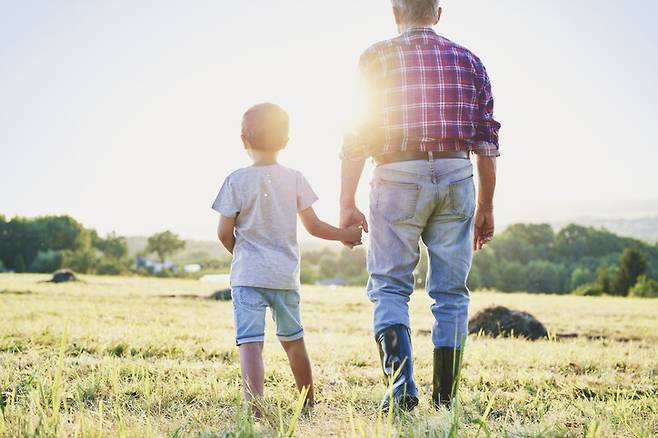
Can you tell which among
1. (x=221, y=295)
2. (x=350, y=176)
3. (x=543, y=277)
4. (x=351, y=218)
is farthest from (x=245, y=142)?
(x=543, y=277)

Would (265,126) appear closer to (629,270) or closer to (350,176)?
(350,176)

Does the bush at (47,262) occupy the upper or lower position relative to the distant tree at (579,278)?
upper

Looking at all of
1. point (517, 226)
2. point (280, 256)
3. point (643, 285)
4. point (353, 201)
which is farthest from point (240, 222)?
point (517, 226)

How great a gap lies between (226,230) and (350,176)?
79cm

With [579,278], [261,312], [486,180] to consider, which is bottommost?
[579,278]

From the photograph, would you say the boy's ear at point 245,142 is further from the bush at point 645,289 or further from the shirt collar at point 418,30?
the bush at point 645,289

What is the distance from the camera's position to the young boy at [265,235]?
3422 millimetres

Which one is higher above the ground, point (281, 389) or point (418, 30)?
point (418, 30)

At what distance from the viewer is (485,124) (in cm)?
361

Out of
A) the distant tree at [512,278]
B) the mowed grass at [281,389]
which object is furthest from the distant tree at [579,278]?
the mowed grass at [281,389]

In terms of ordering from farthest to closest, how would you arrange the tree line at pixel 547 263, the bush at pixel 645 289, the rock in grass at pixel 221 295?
the tree line at pixel 547 263 < the bush at pixel 645 289 < the rock in grass at pixel 221 295

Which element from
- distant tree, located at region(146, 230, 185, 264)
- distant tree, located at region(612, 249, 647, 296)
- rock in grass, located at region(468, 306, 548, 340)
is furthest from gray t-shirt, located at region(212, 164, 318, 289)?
distant tree, located at region(146, 230, 185, 264)

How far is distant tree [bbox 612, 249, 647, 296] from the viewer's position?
53.6 m

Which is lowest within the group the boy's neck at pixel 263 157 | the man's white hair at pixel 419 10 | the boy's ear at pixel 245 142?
the boy's neck at pixel 263 157
